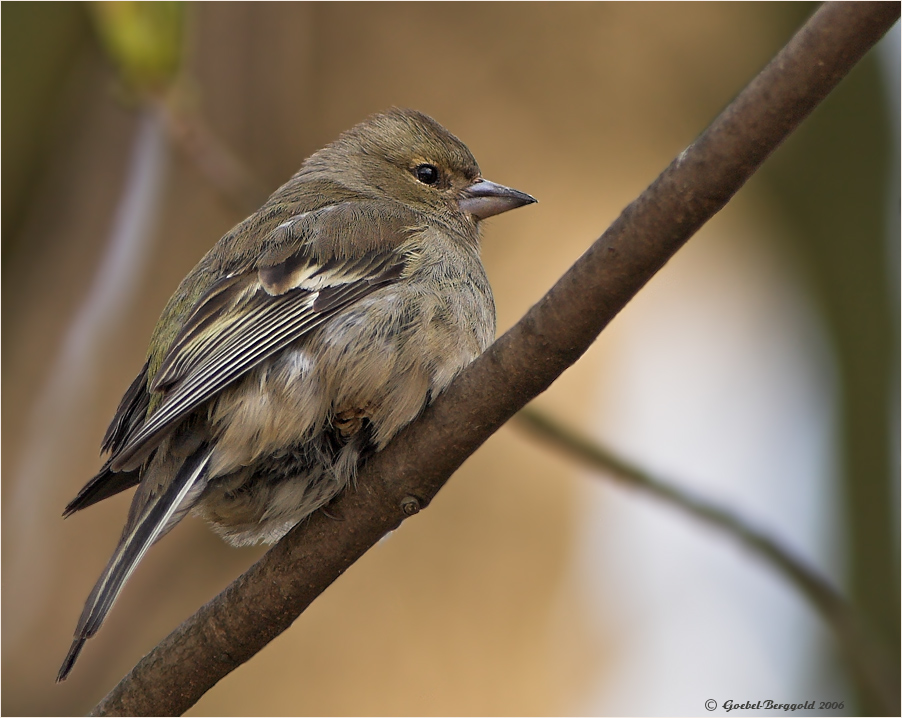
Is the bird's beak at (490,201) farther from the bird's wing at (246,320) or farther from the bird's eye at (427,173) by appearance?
the bird's wing at (246,320)

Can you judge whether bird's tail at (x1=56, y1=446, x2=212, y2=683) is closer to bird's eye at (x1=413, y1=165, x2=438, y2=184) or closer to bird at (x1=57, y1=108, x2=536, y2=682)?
bird at (x1=57, y1=108, x2=536, y2=682)

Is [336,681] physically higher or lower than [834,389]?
lower

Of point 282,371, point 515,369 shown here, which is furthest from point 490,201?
point 515,369

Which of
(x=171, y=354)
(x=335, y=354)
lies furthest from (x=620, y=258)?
(x=171, y=354)

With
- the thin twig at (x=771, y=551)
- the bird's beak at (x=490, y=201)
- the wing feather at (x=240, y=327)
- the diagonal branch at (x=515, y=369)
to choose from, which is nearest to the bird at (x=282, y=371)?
the wing feather at (x=240, y=327)

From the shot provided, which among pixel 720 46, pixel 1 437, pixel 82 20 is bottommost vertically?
pixel 1 437

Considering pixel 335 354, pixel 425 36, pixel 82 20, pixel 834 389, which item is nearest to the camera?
pixel 335 354

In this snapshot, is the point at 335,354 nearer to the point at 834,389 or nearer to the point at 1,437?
the point at 834,389
